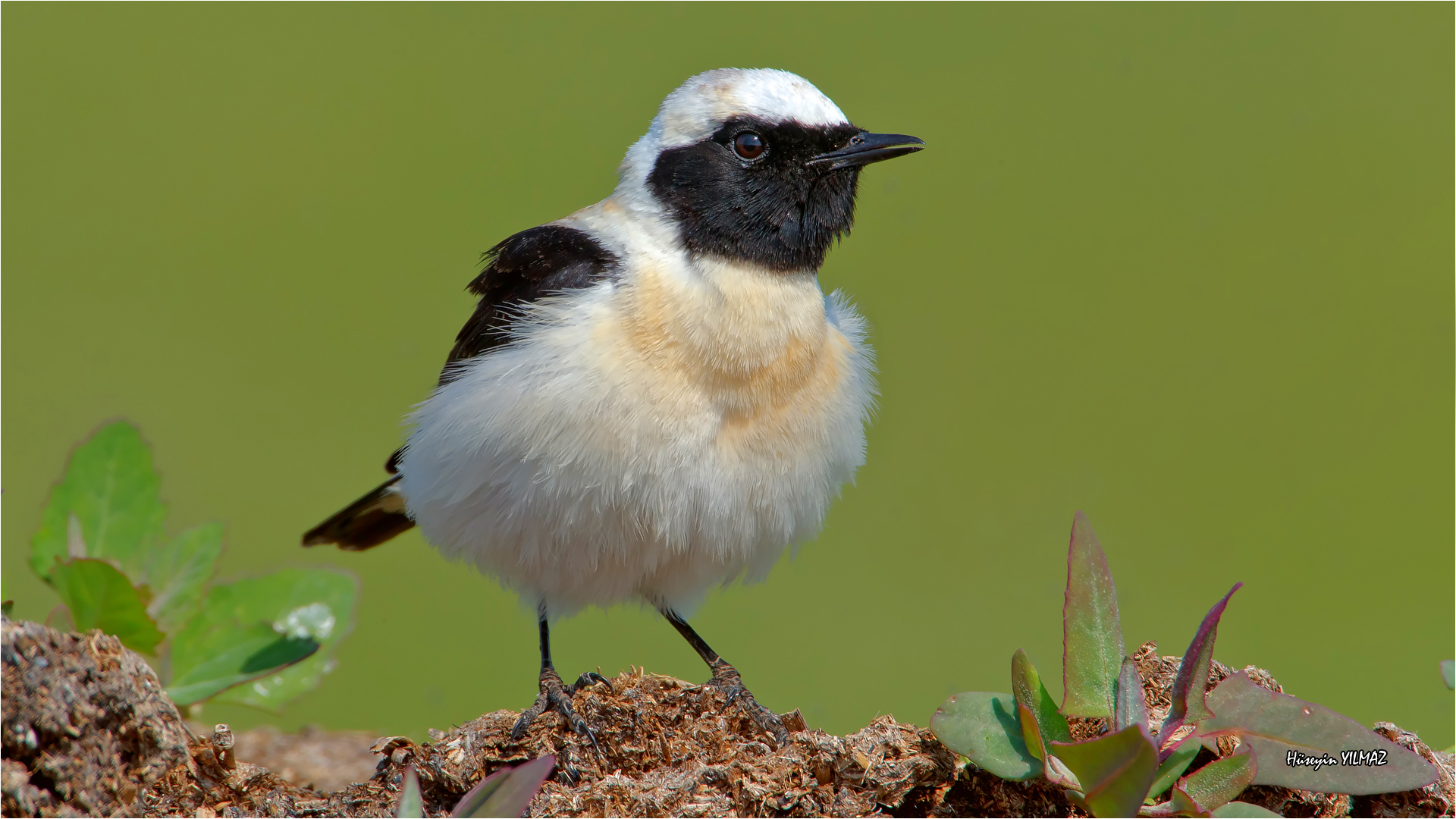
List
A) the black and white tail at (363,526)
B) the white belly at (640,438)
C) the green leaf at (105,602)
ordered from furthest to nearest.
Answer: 1. the black and white tail at (363,526)
2. the white belly at (640,438)
3. the green leaf at (105,602)

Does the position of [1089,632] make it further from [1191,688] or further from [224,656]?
[224,656]

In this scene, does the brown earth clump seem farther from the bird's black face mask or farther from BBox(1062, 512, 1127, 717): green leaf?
the bird's black face mask

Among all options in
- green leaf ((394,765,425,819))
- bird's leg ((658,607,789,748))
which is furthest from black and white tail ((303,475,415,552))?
green leaf ((394,765,425,819))

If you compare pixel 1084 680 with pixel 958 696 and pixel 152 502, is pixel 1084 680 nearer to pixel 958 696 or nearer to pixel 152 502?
pixel 958 696

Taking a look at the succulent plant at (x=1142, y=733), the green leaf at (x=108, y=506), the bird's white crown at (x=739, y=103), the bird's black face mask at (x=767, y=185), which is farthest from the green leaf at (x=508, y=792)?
the bird's white crown at (x=739, y=103)

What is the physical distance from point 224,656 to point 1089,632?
93.7 inches

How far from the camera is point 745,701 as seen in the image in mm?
3477

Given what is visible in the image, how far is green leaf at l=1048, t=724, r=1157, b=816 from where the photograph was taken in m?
1.80

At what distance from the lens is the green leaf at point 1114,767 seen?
71.0 inches

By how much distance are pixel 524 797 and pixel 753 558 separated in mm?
2358

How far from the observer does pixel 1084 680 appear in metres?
2.16

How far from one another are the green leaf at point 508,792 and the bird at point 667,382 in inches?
53.2

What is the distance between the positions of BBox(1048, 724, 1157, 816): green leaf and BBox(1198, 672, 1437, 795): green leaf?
0.83 ft

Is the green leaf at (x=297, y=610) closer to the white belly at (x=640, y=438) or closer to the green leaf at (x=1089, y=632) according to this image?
the white belly at (x=640, y=438)
